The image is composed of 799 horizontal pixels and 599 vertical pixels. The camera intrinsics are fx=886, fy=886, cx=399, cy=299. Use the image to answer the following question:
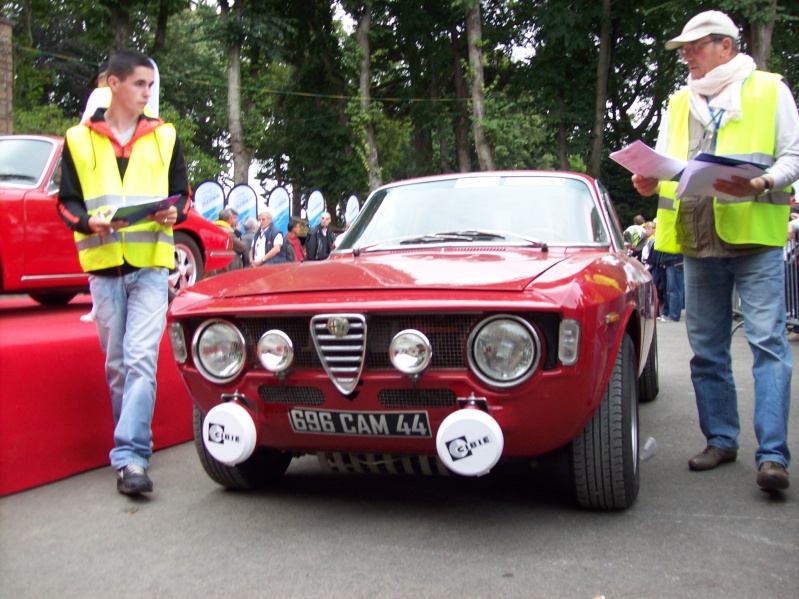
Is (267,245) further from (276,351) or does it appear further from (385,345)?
(385,345)

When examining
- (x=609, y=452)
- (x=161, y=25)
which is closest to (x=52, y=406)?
(x=609, y=452)

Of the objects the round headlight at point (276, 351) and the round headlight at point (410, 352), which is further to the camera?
the round headlight at point (276, 351)

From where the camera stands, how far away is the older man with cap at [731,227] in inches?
152

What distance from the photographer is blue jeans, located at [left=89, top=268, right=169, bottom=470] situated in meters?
4.02

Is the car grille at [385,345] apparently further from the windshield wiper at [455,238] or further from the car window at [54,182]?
the car window at [54,182]

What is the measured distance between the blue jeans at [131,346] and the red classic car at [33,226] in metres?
2.63

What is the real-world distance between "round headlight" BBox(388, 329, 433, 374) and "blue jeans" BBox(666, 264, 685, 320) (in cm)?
1236

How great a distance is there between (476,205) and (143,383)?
5.98ft

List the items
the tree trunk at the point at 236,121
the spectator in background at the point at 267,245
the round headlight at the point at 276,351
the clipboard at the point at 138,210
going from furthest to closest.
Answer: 1. the tree trunk at the point at 236,121
2. the spectator in background at the point at 267,245
3. the clipboard at the point at 138,210
4. the round headlight at the point at 276,351

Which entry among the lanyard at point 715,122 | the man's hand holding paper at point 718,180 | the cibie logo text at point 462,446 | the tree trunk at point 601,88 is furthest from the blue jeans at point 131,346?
the tree trunk at point 601,88

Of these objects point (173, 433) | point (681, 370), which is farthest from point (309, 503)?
point (681, 370)

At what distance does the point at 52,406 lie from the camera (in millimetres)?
4266

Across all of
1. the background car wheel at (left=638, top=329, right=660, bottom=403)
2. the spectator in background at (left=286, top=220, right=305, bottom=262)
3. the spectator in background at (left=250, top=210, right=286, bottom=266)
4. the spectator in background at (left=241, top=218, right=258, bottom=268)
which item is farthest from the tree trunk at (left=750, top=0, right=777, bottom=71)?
the background car wheel at (left=638, top=329, right=660, bottom=403)

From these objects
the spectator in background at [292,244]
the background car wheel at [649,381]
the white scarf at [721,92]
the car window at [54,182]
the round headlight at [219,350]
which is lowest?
the background car wheel at [649,381]
